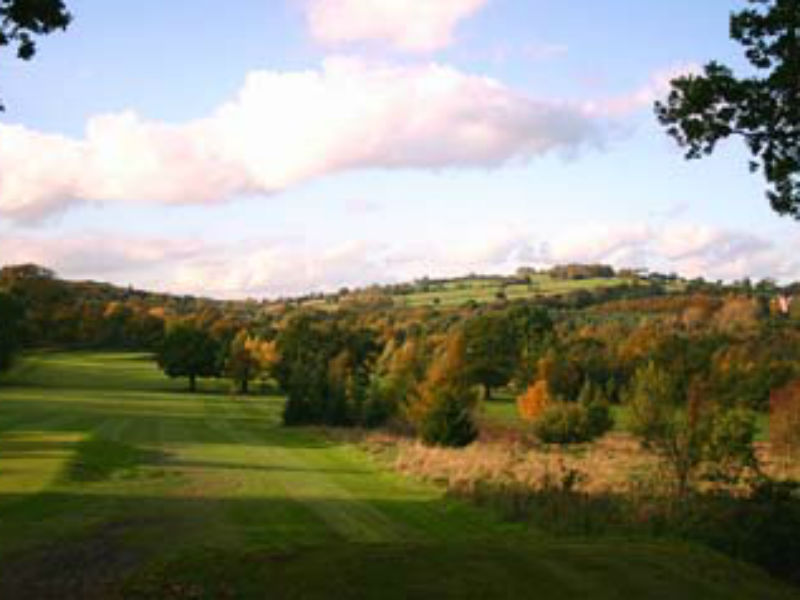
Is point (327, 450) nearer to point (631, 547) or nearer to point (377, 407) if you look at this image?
point (377, 407)

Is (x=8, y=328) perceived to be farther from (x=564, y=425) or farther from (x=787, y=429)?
(x=787, y=429)

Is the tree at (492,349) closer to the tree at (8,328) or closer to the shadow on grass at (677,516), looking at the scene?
the tree at (8,328)

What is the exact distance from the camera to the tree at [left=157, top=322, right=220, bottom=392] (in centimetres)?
11000

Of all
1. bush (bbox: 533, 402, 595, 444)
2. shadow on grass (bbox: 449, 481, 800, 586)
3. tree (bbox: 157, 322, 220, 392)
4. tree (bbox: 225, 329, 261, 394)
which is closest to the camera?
shadow on grass (bbox: 449, 481, 800, 586)

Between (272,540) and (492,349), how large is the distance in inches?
3791

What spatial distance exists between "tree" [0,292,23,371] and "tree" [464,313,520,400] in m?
50.0

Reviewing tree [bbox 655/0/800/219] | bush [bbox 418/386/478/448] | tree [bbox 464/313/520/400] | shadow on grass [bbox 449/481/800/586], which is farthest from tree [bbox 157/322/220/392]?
tree [bbox 655/0/800/219]

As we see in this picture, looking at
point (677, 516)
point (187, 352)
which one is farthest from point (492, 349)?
point (677, 516)

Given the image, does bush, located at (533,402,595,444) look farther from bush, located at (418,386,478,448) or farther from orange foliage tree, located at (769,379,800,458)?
orange foliage tree, located at (769,379,800,458)

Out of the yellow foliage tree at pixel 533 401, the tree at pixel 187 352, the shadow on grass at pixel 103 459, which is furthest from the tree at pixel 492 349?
the shadow on grass at pixel 103 459

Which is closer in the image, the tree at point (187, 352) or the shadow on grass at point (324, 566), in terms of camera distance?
the shadow on grass at point (324, 566)

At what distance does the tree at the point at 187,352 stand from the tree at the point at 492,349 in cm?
3079

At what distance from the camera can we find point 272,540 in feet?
63.0

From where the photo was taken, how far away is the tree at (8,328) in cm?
9862
